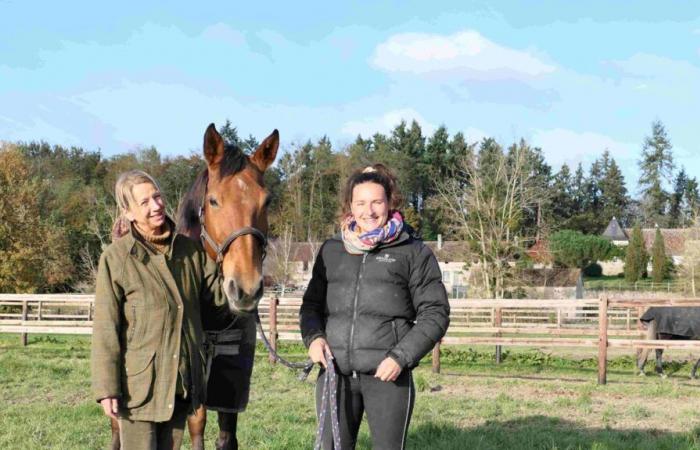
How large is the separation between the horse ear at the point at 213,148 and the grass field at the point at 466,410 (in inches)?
110

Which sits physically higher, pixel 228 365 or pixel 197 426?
pixel 228 365

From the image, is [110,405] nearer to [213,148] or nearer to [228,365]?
[228,365]

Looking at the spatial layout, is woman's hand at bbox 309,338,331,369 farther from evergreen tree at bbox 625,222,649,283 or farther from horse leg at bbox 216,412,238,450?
evergreen tree at bbox 625,222,649,283

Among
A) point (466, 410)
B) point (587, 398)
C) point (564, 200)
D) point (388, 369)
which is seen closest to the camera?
point (388, 369)

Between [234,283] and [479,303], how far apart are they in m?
8.94

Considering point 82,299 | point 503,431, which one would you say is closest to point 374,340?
point 503,431

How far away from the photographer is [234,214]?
3064mm

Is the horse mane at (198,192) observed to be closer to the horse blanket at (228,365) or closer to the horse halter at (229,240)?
the horse halter at (229,240)

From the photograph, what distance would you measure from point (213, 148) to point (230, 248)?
1.88 feet

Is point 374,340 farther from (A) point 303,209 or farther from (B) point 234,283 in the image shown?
(A) point 303,209

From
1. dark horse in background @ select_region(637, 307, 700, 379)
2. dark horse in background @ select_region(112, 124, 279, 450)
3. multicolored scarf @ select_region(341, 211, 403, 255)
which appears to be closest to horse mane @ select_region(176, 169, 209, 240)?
dark horse in background @ select_region(112, 124, 279, 450)

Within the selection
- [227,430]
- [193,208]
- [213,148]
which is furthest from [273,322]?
[213,148]

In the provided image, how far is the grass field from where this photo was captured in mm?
5562

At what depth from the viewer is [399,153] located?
2141 inches
